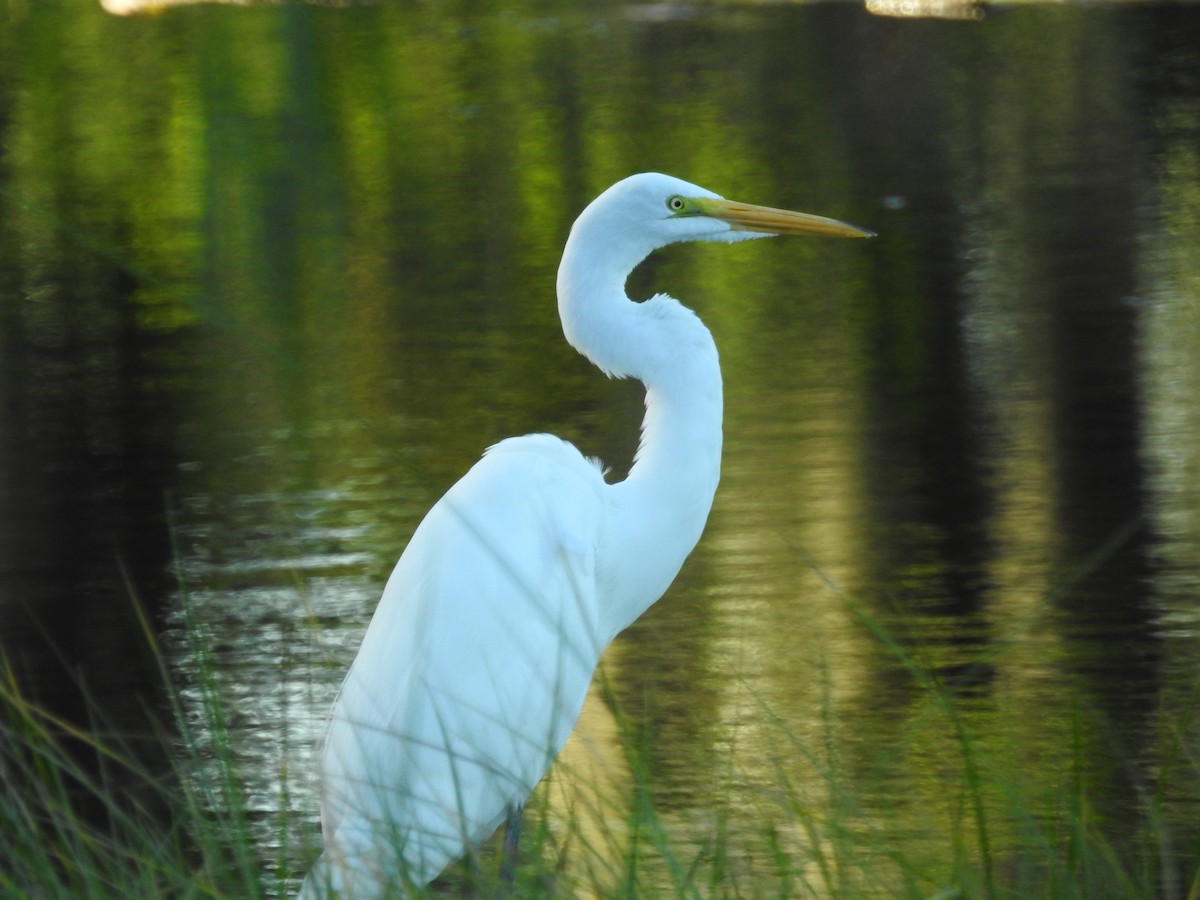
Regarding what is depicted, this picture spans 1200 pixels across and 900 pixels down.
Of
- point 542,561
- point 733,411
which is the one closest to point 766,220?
point 542,561

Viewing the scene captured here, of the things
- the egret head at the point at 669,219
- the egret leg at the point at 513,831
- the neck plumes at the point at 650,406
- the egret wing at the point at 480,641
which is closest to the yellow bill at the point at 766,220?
the egret head at the point at 669,219

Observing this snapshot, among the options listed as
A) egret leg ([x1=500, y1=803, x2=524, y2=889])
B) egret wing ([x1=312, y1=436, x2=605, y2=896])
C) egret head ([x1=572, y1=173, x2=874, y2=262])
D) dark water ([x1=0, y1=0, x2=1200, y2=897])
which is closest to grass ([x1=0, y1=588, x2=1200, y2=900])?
dark water ([x1=0, y1=0, x2=1200, y2=897])

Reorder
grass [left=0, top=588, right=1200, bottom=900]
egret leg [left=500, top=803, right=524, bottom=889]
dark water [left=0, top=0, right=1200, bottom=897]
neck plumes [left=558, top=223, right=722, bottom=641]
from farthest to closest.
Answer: dark water [left=0, top=0, right=1200, bottom=897] → neck plumes [left=558, top=223, right=722, bottom=641] → egret leg [left=500, top=803, right=524, bottom=889] → grass [left=0, top=588, right=1200, bottom=900]

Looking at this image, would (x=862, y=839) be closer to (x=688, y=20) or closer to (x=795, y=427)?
(x=795, y=427)

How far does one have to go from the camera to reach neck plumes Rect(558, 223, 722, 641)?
10.8 ft

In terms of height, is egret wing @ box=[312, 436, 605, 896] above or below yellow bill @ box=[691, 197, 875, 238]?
below

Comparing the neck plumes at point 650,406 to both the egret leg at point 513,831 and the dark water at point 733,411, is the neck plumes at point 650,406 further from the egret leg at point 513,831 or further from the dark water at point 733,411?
the egret leg at point 513,831

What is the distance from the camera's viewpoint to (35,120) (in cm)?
2020

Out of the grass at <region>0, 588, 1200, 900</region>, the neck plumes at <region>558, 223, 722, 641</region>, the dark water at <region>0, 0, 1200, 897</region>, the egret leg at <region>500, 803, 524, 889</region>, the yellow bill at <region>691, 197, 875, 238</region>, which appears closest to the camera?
the grass at <region>0, 588, 1200, 900</region>

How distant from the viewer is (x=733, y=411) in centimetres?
709

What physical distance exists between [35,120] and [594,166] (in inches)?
339

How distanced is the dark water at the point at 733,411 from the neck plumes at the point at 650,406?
34cm

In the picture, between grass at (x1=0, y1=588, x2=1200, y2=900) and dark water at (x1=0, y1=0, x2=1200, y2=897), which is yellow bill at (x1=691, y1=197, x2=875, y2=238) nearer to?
dark water at (x1=0, y1=0, x2=1200, y2=897)

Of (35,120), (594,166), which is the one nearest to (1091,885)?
(594,166)
